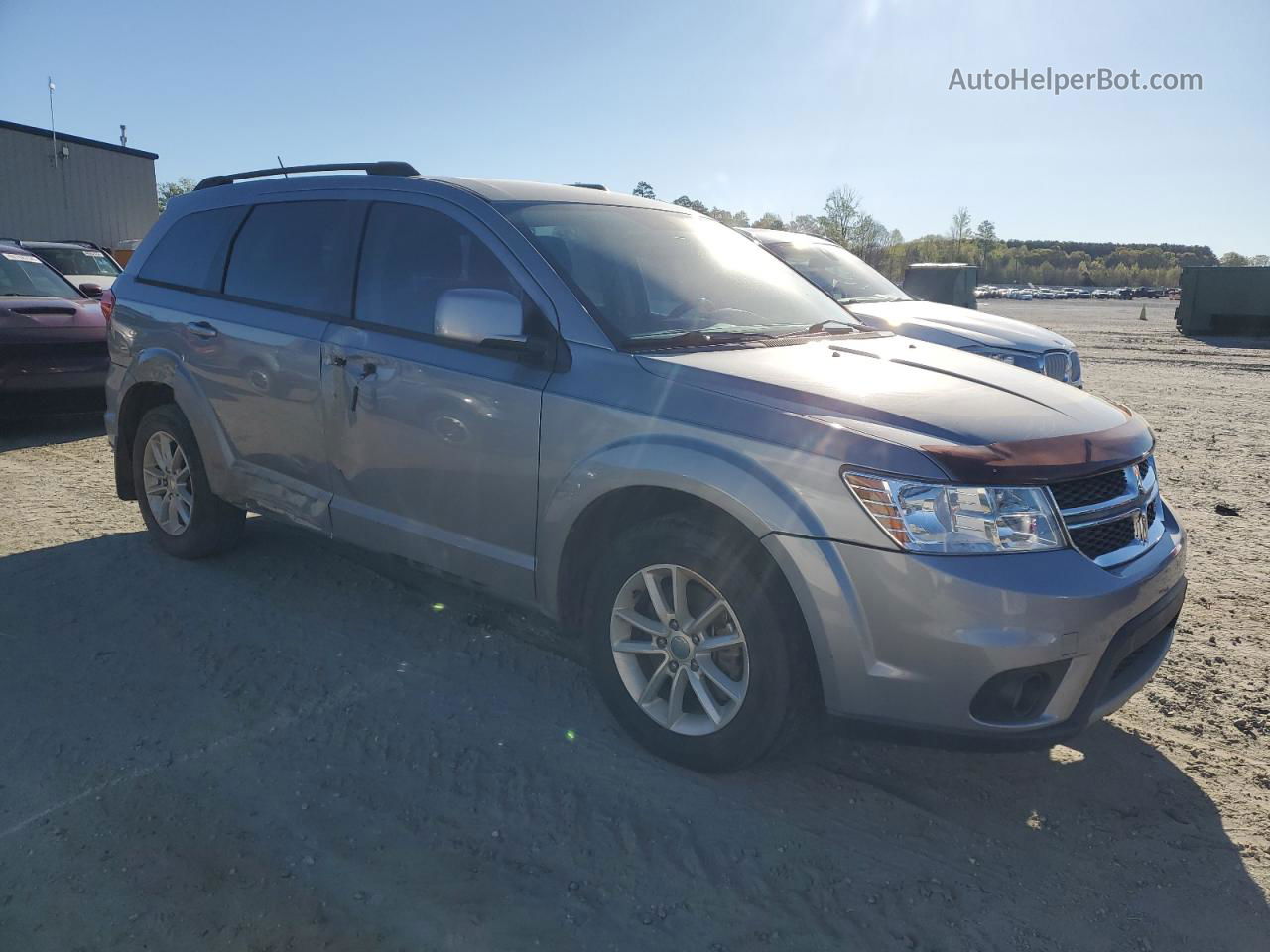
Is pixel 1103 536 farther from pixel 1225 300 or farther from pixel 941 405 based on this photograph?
pixel 1225 300

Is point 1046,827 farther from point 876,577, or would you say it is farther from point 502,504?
point 502,504

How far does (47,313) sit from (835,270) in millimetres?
7019

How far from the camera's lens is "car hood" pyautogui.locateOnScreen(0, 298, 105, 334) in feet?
27.1

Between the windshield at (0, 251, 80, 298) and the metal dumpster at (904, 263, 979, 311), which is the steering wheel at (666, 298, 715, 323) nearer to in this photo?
the windshield at (0, 251, 80, 298)

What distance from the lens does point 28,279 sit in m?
9.12

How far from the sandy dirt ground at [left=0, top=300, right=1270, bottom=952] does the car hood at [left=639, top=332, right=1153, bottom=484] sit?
902 mm

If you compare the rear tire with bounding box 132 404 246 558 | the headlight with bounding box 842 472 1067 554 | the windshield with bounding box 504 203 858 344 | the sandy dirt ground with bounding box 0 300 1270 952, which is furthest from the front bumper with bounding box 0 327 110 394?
the headlight with bounding box 842 472 1067 554

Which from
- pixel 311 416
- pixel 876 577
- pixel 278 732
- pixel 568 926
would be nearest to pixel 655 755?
pixel 568 926

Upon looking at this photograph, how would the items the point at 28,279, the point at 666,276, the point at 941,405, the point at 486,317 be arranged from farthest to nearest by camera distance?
the point at 28,279 < the point at 666,276 < the point at 486,317 < the point at 941,405

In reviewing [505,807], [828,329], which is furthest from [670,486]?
[828,329]

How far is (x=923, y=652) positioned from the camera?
2.62 meters

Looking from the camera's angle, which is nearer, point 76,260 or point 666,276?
point 666,276

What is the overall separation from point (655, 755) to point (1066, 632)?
1.35 m

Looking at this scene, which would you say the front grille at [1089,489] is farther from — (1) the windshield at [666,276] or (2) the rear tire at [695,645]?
(1) the windshield at [666,276]
